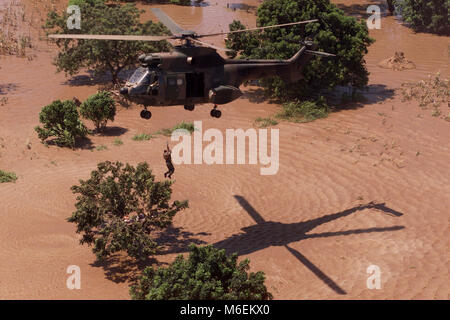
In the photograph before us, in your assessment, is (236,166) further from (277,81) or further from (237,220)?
(277,81)

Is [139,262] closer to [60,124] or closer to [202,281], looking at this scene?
[202,281]

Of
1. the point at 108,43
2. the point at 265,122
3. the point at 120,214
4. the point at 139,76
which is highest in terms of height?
the point at 108,43

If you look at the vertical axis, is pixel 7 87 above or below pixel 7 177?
above

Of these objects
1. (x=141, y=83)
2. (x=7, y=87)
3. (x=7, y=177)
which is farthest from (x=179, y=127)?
(x=7, y=87)

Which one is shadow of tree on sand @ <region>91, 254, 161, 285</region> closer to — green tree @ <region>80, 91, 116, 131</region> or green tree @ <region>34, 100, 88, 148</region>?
green tree @ <region>34, 100, 88, 148</region>

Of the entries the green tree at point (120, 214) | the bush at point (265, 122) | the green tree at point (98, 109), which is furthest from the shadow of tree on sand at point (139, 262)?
the bush at point (265, 122)

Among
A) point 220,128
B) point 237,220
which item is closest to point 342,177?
point 237,220
